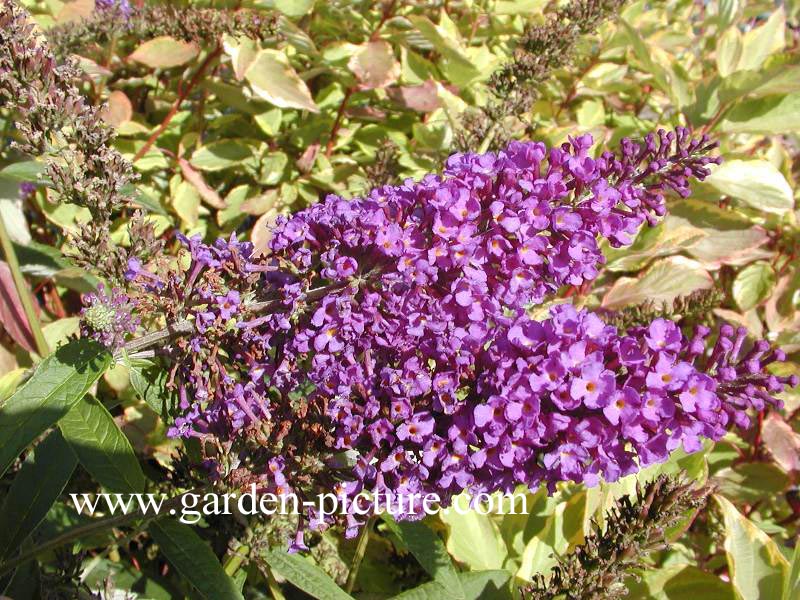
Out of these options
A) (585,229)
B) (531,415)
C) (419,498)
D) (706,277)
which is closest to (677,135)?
(585,229)

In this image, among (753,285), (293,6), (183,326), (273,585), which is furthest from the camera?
(753,285)

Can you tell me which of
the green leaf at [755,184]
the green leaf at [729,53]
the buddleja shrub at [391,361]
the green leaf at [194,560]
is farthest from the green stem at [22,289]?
the green leaf at [729,53]

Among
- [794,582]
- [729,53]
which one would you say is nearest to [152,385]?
[794,582]

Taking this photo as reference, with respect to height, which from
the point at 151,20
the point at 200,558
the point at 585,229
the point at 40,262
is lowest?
the point at 200,558

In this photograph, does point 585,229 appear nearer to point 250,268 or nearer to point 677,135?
point 677,135

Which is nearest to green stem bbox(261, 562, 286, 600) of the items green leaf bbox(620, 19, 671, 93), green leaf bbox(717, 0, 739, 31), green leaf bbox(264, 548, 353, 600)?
green leaf bbox(264, 548, 353, 600)

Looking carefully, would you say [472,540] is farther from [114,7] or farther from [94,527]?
[114,7]
